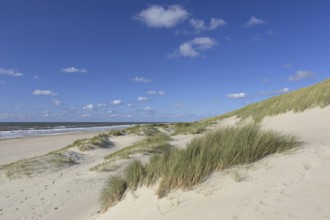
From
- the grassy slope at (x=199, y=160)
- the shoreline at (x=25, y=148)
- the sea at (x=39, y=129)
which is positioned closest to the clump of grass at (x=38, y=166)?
the shoreline at (x=25, y=148)

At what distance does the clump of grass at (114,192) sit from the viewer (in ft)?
17.1

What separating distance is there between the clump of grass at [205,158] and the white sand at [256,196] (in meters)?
0.17

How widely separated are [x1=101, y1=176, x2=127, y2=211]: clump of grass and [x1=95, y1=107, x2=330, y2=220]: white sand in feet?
0.92

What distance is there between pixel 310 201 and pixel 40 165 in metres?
9.71

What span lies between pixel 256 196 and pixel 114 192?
9.23 feet

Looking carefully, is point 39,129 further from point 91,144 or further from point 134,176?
point 134,176

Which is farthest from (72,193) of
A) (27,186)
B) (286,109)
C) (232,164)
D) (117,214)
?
(286,109)

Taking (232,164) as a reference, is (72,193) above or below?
below

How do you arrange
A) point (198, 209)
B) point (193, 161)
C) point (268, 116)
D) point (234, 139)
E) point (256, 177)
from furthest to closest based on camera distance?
point (268, 116)
point (234, 139)
point (193, 161)
point (256, 177)
point (198, 209)

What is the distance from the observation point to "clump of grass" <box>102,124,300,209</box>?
4.32m

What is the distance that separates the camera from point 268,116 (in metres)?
16.2

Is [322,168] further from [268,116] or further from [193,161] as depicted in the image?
[268,116]

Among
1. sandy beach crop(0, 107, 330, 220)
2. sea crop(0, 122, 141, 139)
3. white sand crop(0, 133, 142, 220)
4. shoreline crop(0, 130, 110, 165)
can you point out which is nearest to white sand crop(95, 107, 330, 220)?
sandy beach crop(0, 107, 330, 220)

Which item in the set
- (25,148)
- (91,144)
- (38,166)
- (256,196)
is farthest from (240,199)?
(25,148)
